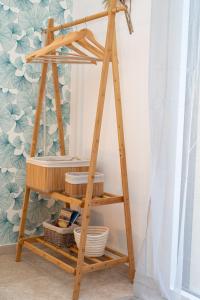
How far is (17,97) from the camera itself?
2752 mm

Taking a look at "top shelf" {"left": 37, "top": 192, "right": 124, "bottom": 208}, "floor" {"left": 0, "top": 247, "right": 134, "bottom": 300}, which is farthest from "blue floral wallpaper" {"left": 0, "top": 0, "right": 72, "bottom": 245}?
"top shelf" {"left": 37, "top": 192, "right": 124, "bottom": 208}

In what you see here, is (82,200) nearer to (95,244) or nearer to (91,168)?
(91,168)

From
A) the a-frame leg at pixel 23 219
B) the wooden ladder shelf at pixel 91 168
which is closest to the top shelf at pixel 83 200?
the wooden ladder shelf at pixel 91 168

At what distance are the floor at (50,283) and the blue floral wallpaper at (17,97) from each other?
32 cm

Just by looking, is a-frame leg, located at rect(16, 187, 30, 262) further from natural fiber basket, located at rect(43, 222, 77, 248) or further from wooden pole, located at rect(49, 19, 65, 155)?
wooden pole, located at rect(49, 19, 65, 155)

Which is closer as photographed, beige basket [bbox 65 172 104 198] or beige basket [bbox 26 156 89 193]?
beige basket [bbox 65 172 104 198]

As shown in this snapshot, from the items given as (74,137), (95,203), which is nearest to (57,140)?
(74,137)

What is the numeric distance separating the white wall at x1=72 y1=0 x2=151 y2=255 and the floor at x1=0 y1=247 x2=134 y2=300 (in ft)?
0.79

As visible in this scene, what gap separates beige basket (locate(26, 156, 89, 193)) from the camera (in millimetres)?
2367

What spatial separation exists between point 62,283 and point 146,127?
1.05 m

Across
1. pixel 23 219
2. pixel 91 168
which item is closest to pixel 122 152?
pixel 91 168

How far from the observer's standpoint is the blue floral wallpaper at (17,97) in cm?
269

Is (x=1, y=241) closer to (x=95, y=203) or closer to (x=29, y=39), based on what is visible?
(x=95, y=203)

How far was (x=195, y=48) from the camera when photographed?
182 cm
